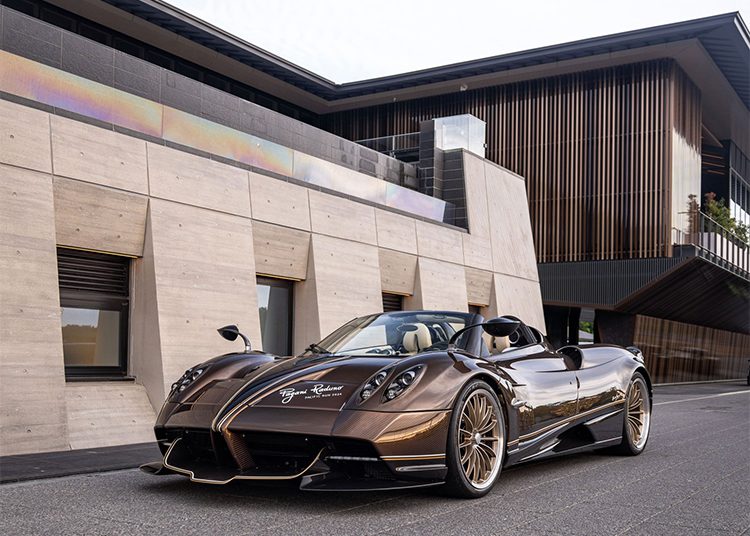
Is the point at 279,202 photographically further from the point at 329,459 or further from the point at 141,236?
the point at 329,459

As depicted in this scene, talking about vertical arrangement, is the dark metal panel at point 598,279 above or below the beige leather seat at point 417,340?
below

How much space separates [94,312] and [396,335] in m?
5.68

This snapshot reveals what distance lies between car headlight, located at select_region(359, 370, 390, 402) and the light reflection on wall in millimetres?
7082

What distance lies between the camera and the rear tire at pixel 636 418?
7910 mm

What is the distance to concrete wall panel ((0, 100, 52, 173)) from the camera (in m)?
9.56

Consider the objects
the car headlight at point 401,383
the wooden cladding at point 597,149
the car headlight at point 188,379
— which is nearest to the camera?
the car headlight at point 401,383

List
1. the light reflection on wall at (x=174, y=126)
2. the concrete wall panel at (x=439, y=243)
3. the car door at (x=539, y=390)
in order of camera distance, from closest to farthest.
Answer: the car door at (x=539, y=390), the light reflection on wall at (x=174, y=126), the concrete wall panel at (x=439, y=243)

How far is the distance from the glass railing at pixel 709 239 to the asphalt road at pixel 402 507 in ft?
84.2

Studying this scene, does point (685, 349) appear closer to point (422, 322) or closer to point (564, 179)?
point (564, 179)

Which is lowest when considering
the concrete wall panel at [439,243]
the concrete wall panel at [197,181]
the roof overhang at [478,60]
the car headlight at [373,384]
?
the car headlight at [373,384]

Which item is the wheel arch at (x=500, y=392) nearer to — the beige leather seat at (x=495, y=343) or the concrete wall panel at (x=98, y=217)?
the beige leather seat at (x=495, y=343)

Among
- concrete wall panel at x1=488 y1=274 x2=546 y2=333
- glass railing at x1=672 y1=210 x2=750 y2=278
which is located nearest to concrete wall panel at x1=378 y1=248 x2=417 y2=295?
concrete wall panel at x1=488 y1=274 x2=546 y2=333

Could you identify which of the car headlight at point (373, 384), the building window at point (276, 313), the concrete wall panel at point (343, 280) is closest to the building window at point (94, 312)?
the building window at point (276, 313)

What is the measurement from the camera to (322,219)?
15.4m
